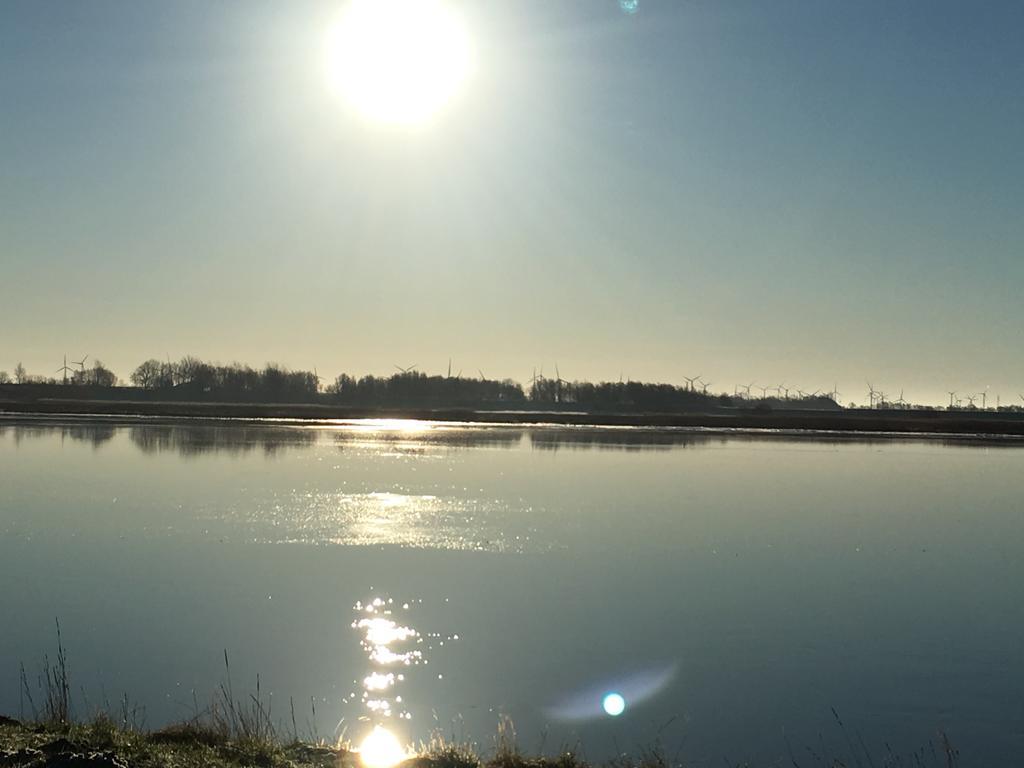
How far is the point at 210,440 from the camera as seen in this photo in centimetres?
4966

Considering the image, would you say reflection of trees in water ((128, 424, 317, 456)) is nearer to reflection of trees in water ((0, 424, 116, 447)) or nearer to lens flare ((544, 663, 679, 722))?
reflection of trees in water ((0, 424, 116, 447))

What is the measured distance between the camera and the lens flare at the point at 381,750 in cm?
810

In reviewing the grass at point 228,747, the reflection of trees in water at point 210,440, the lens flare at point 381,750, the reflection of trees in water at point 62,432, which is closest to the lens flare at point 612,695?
the grass at point 228,747

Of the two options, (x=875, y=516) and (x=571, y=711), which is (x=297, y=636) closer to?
(x=571, y=711)

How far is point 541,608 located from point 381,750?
5.58 m

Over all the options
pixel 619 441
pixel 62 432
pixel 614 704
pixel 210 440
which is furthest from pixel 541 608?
pixel 62 432

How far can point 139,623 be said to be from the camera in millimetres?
12703

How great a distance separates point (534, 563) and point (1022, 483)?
86.0ft

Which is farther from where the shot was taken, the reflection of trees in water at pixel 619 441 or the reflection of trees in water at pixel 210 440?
the reflection of trees in water at pixel 619 441

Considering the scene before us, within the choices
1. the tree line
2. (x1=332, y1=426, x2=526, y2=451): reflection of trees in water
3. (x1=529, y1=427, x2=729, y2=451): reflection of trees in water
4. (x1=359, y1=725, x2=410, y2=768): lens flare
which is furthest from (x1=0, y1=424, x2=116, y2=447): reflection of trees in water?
the tree line

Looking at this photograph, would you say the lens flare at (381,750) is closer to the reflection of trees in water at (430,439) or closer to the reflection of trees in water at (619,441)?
→ the reflection of trees in water at (430,439)

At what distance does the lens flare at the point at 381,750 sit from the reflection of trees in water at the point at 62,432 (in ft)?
128

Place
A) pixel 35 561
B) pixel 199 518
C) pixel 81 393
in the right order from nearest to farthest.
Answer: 1. pixel 35 561
2. pixel 199 518
3. pixel 81 393

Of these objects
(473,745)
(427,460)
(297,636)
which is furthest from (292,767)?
(427,460)
